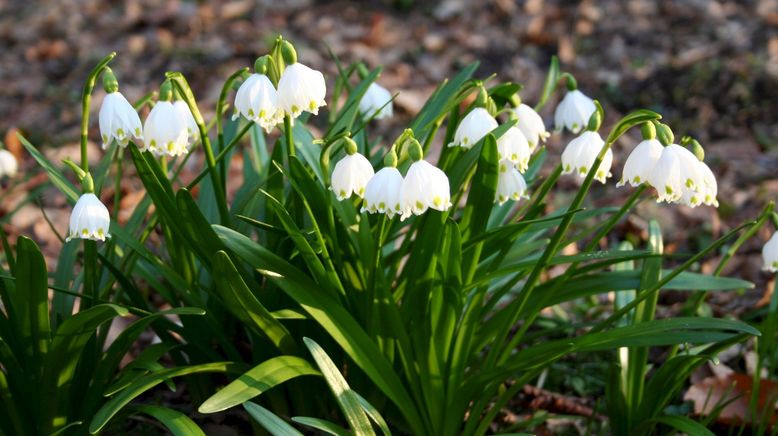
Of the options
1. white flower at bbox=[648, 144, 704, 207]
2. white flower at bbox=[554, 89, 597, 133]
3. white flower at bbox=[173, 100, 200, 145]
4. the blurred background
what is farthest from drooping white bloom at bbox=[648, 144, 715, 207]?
the blurred background

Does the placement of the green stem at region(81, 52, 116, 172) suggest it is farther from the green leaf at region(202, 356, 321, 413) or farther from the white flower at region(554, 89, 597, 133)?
the white flower at region(554, 89, 597, 133)

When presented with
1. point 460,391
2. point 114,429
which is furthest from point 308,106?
point 114,429

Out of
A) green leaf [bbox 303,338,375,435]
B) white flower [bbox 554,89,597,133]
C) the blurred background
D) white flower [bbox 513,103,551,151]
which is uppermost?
the blurred background

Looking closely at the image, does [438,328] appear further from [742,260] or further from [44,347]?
[742,260]

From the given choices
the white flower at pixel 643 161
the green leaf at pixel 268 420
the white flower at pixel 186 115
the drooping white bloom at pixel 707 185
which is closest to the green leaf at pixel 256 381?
the green leaf at pixel 268 420

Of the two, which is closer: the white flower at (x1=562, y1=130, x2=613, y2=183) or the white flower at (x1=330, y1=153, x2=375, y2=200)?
the white flower at (x1=330, y1=153, x2=375, y2=200)
